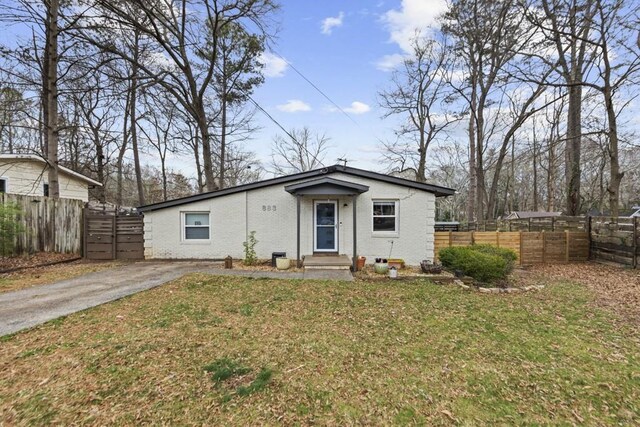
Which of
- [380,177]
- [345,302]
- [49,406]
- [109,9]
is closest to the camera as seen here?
[49,406]

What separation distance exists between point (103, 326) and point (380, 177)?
8348mm

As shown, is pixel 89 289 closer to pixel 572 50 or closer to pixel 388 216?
pixel 388 216

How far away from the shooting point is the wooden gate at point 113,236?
10.6 m

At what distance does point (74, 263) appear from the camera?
31.8 ft

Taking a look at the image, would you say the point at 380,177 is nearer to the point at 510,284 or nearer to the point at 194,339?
the point at 510,284

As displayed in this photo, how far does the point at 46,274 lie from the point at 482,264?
37.0 feet

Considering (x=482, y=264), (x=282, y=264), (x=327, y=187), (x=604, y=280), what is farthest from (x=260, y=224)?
(x=604, y=280)

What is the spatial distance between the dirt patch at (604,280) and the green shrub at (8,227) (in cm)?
1391

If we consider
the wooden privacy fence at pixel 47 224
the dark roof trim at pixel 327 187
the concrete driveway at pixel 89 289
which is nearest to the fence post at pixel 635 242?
the dark roof trim at pixel 327 187

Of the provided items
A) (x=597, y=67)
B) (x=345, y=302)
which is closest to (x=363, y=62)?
(x=597, y=67)

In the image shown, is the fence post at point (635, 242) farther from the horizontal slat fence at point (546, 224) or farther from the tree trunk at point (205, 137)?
the tree trunk at point (205, 137)

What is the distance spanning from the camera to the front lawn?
270 cm

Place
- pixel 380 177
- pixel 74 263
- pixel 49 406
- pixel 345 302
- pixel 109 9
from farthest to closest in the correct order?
pixel 109 9
pixel 380 177
pixel 74 263
pixel 345 302
pixel 49 406

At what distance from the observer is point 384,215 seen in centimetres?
1045
